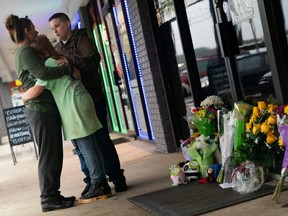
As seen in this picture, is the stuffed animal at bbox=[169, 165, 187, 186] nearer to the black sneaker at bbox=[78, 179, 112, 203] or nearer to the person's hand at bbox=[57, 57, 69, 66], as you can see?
the black sneaker at bbox=[78, 179, 112, 203]

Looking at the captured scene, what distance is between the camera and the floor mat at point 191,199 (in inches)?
120

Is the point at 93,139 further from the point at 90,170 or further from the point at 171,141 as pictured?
the point at 171,141

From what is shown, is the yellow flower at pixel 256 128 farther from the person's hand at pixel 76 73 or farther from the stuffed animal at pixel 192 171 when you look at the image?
the person's hand at pixel 76 73

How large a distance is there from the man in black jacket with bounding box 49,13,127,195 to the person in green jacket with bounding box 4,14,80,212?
18 centimetres

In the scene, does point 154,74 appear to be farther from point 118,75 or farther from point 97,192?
point 118,75

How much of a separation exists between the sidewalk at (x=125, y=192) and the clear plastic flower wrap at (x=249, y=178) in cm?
17

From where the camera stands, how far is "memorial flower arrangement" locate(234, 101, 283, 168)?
10.4 feet

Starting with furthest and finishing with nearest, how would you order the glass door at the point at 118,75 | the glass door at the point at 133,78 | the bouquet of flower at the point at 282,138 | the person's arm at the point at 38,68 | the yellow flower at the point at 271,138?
1. the glass door at the point at 118,75
2. the glass door at the point at 133,78
3. the person's arm at the point at 38,68
4. the yellow flower at the point at 271,138
5. the bouquet of flower at the point at 282,138

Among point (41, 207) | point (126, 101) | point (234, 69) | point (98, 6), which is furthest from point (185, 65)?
point (98, 6)

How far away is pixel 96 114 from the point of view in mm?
4102

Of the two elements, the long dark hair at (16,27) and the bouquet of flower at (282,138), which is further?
the long dark hair at (16,27)

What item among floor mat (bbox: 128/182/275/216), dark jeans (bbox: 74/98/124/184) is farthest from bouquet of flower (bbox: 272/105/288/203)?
dark jeans (bbox: 74/98/124/184)

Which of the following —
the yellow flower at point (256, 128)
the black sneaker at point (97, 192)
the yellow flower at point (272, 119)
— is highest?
the yellow flower at point (272, 119)

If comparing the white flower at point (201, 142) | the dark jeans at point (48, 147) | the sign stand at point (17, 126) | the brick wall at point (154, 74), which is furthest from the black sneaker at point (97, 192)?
the sign stand at point (17, 126)
